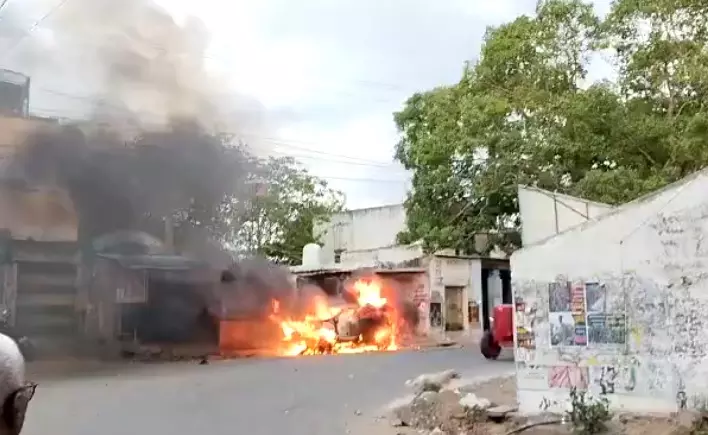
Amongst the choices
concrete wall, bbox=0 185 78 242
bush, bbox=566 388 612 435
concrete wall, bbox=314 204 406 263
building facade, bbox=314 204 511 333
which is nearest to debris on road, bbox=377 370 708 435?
bush, bbox=566 388 612 435

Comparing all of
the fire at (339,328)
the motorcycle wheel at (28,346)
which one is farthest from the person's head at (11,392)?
the fire at (339,328)

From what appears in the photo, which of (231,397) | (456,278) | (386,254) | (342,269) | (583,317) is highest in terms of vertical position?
(386,254)

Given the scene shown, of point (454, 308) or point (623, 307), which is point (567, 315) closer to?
point (623, 307)

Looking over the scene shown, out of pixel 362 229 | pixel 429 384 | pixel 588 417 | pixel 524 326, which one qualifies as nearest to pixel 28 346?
pixel 429 384

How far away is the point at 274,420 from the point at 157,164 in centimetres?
1599

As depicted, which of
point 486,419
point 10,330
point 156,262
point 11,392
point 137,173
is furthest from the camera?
point 156,262

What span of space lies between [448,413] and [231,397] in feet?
14.9

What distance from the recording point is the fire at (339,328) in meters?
26.3

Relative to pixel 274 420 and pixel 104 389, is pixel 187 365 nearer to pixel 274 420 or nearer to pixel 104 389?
pixel 104 389

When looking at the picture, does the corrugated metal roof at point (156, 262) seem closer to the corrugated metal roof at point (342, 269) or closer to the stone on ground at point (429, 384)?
the corrugated metal roof at point (342, 269)

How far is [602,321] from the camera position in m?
8.43

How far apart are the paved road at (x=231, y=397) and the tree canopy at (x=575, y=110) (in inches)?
204

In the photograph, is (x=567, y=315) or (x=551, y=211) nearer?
(x=567, y=315)

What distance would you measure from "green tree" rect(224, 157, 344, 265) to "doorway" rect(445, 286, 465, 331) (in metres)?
7.53
